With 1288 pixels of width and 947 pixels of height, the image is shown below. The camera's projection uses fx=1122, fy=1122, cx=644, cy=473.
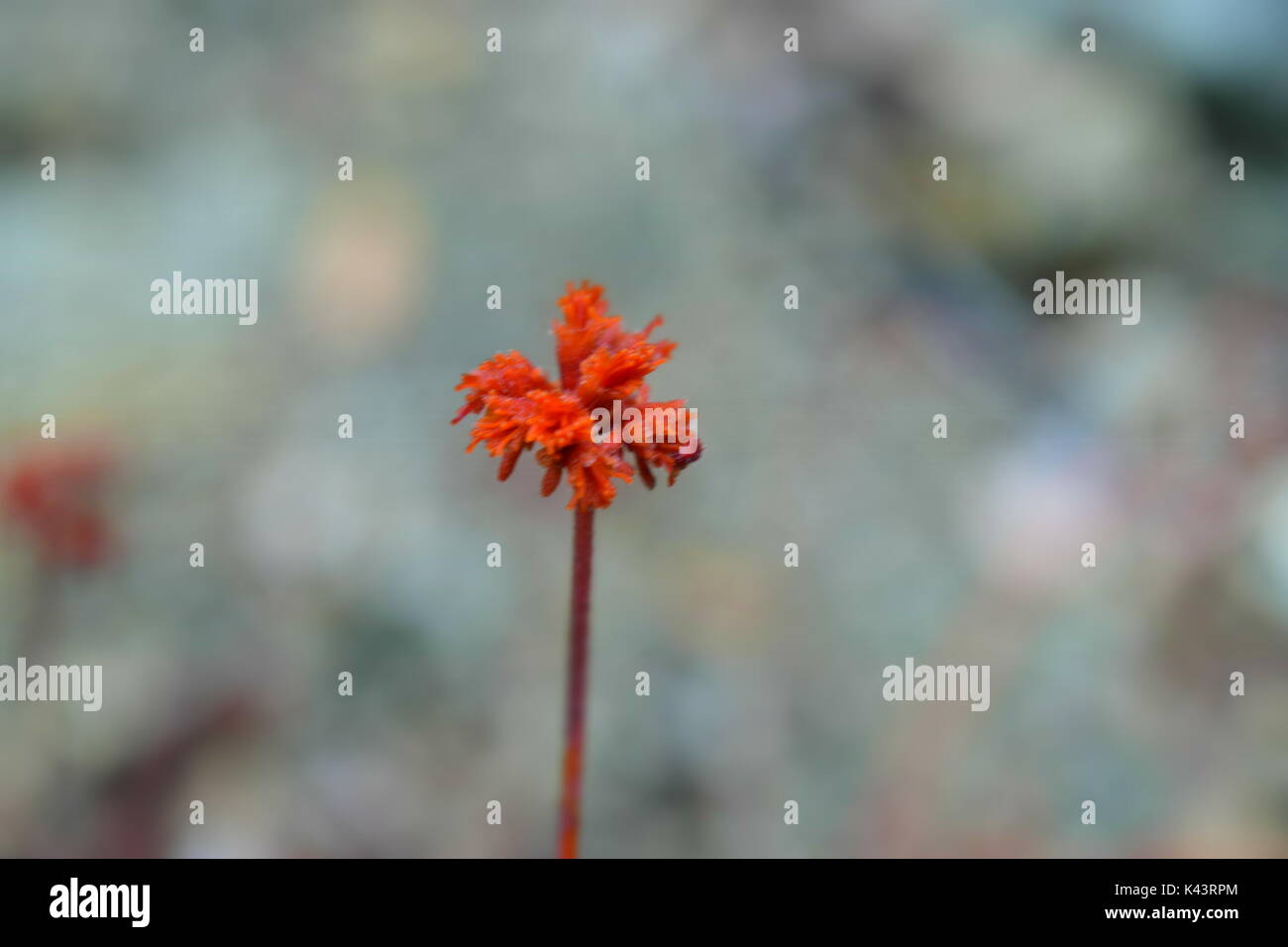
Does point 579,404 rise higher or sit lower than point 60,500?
higher

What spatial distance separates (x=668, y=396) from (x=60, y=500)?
2636 millimetres

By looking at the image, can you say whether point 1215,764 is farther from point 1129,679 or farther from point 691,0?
point 691,0

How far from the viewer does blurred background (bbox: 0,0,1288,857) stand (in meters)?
Result: 4.39

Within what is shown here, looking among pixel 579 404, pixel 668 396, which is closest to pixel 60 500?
pixel 668 396

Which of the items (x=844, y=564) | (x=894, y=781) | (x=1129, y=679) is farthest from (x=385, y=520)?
(x=1129, y=679)

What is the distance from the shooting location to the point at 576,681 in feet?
7.67

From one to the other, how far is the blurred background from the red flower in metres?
0.02

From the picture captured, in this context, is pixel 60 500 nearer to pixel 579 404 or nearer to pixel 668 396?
pixel 668 396

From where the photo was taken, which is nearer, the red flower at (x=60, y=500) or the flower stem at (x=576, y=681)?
the flower stem at (x=576, y=681)

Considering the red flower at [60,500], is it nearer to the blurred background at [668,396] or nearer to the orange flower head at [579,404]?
the blurred background at [668,396]

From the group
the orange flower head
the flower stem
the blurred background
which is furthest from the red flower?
the flower stem

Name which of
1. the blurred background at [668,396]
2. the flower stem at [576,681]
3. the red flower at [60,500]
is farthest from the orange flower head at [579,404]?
the red flower at [60,500]

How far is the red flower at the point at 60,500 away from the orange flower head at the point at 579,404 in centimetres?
288

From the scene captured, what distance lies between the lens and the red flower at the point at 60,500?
4.45m
